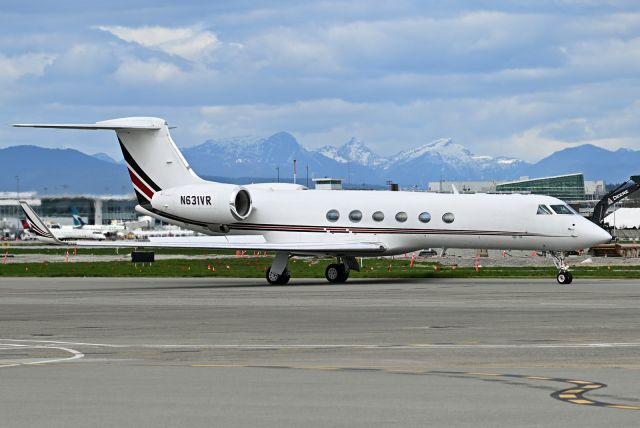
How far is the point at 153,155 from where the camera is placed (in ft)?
148

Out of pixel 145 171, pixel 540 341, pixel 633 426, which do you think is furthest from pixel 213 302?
pixel 633 426

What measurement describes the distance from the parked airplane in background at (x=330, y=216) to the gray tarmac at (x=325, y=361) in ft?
28.7

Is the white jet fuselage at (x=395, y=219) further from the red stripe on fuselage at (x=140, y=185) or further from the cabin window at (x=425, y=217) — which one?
the red stripe on fuselage at (x=140, y=185)

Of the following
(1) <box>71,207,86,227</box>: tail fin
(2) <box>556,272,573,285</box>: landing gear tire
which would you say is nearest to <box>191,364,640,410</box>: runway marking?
(2) <box>556,272,573,285</box>: landing gear tire

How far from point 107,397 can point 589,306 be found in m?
16.8

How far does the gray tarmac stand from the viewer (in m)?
11.1

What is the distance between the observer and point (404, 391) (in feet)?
41.2

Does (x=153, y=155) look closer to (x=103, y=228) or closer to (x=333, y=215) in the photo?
(x=333, y=215)

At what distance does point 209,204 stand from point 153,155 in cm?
366

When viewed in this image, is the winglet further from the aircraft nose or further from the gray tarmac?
the aircraft nose

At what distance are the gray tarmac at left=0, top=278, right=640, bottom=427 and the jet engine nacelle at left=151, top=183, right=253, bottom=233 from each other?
11.5m

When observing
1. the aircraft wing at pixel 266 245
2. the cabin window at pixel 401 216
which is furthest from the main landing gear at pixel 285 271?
the cabin window at pixel 401 216

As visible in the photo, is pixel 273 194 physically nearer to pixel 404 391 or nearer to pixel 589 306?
pixel 589 306

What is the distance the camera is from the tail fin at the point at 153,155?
147 feet
